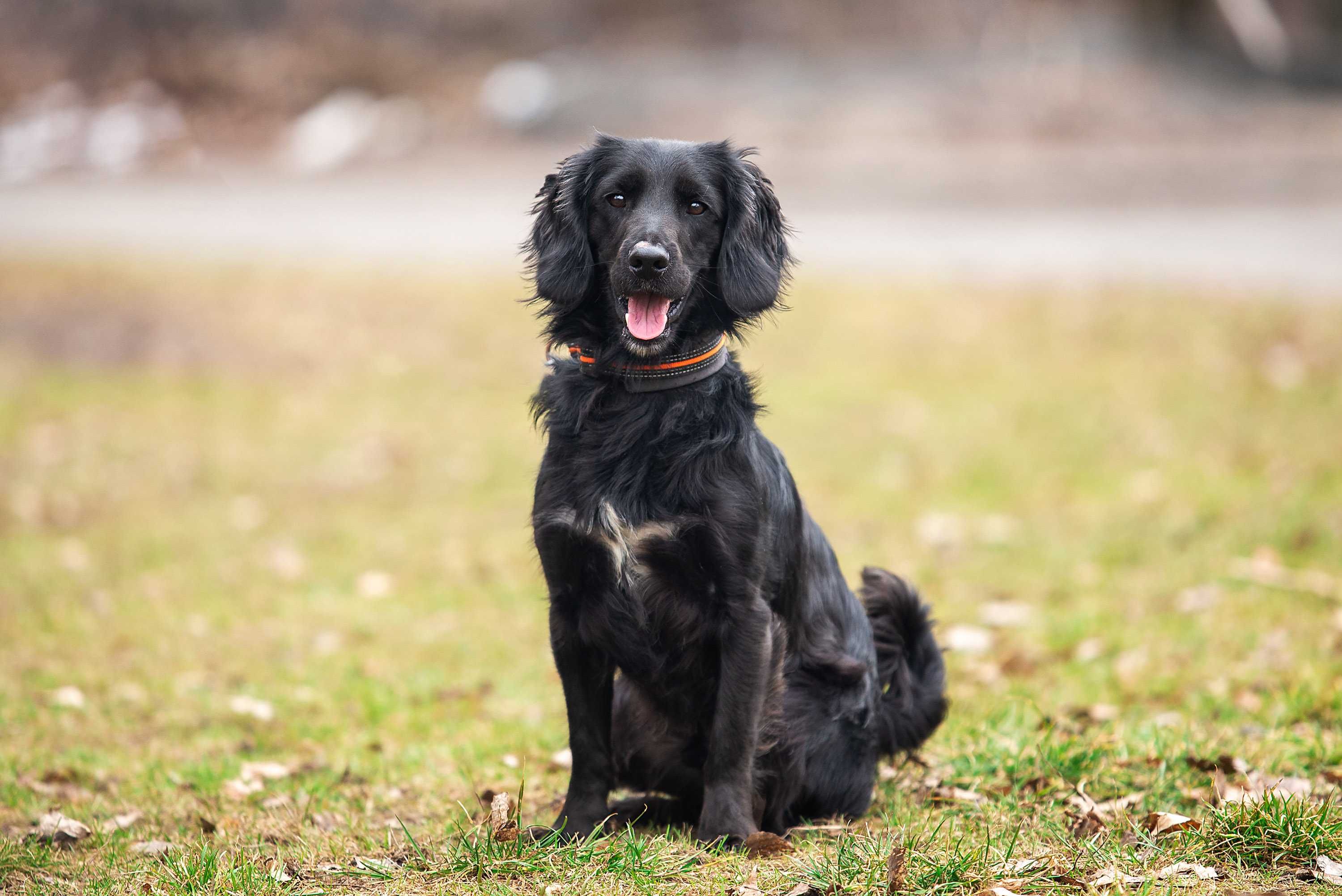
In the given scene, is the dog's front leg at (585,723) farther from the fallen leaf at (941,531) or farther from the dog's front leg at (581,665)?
the fallen leaf at (941,531)

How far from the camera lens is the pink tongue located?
10.1 ft

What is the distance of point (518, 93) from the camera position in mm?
17906

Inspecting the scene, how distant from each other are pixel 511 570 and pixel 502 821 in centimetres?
388

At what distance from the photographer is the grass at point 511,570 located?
3.08 m

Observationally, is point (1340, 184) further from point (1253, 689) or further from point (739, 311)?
point (739, 311)

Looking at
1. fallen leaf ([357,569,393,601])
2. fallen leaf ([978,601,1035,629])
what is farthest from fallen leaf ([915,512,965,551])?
fallen leaf ([357,569,393,601])

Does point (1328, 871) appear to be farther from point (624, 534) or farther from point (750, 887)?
point (624, 534)

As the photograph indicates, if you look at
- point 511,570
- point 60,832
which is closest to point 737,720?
point 60,832

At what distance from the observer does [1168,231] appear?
482 inches

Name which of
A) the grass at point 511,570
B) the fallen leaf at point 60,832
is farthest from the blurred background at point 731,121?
the fallen leaf at point 60,832

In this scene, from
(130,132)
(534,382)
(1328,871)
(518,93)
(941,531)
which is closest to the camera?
(1328,871)

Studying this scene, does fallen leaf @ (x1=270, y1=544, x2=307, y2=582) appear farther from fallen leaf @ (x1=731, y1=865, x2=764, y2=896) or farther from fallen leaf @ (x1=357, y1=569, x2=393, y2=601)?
fallen leaf @ (x1=731, y1=865, x2=764, y2=896)

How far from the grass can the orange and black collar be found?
3.81ft

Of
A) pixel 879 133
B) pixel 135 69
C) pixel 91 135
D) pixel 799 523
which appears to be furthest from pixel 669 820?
pixel 135 69
